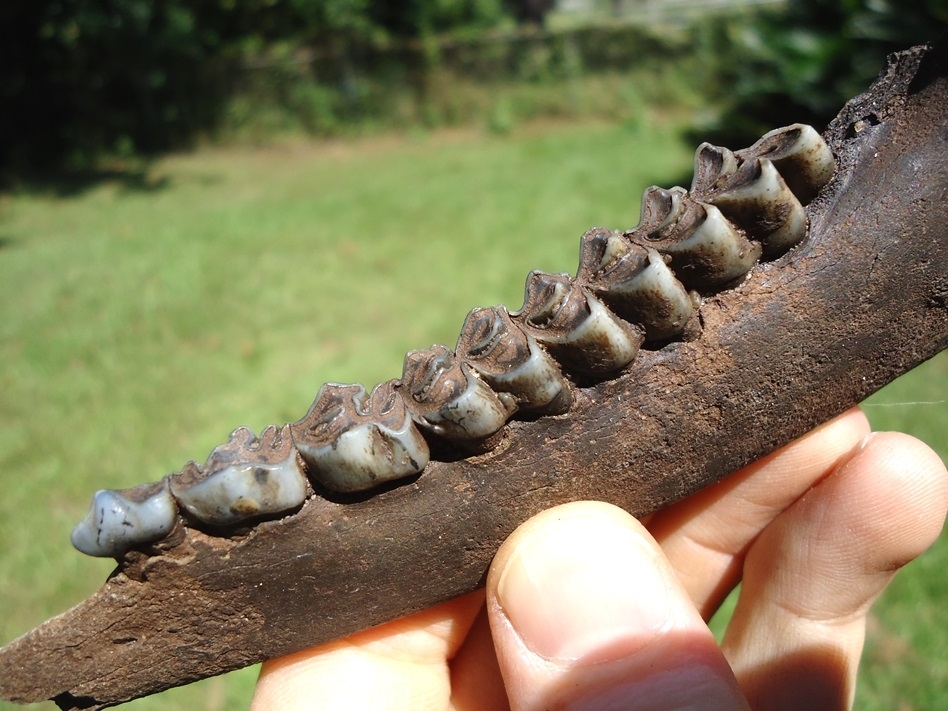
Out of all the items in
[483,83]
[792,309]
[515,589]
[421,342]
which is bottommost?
[421,342]

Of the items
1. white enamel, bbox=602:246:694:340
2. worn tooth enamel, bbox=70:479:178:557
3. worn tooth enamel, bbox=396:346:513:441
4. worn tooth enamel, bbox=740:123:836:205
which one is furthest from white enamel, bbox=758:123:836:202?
worn tooth enamel, bbox=70:479:178:557

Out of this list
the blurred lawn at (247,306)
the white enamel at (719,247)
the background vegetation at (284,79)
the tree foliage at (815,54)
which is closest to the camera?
the white enamel at (719,247)

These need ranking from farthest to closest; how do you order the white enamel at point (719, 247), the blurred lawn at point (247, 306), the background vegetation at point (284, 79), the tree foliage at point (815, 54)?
the background vegetation at point (284, 79) → the tree foliage at point (815, 54) → the blurred lawn at point (247, 306) → the white enamel at point (719, 247)

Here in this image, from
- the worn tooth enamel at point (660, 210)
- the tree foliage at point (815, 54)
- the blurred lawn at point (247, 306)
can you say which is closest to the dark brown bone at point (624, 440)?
the worn tooth enamel at point (660, 210)

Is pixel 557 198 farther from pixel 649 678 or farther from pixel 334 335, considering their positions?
pixel 649 678

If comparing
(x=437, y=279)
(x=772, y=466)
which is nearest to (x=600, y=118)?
(x=437, y=279)

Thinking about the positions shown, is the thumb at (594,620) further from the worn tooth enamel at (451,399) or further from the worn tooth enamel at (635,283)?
the worn tooth enamel at (635,283)

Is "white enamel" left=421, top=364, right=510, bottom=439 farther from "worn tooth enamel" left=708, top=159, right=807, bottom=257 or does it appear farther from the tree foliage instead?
the tree foliage
